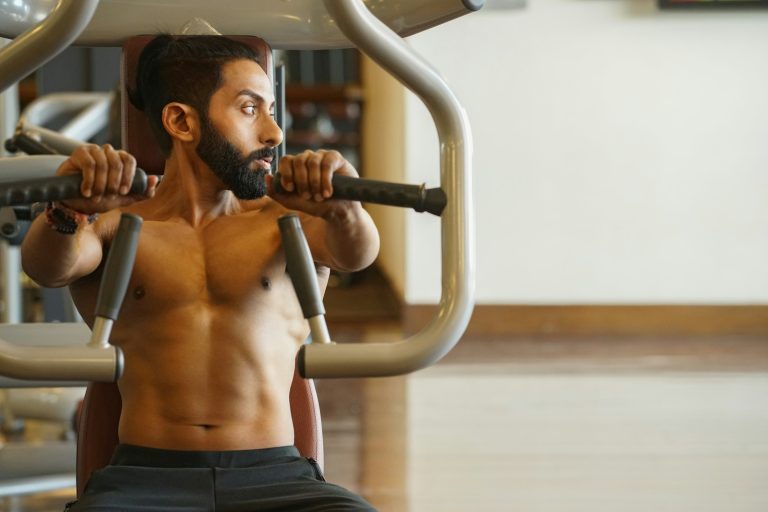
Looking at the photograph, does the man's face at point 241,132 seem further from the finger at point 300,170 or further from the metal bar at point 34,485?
the metal bar at point 34,485

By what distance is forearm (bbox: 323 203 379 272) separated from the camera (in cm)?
113

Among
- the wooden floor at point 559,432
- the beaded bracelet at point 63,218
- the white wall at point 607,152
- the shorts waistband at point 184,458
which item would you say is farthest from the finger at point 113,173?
the white wall at point 607,152

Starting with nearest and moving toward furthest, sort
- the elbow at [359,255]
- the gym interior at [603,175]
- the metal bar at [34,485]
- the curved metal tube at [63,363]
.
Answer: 1. the curved metal tube at [63,363]
2. the elbow at [359,255]
3. the metal bar at [34,485]
4. the gym interior at [603,175]

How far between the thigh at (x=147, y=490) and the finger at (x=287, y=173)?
0.32 metres

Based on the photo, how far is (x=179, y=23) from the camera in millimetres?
1352

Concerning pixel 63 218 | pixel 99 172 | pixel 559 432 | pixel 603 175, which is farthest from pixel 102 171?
pixel 603 175

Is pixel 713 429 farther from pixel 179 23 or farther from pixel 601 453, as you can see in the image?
pixel 179 23

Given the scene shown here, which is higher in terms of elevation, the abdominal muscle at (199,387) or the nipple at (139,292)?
the nipple at (139,292)

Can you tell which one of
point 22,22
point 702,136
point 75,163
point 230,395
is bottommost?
point 230,395

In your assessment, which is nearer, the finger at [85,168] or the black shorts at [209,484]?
the finger at [85,168]

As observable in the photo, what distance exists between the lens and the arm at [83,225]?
3.17 feet

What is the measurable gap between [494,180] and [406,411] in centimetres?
149

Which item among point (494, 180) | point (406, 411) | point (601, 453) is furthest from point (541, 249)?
point (601, 453)

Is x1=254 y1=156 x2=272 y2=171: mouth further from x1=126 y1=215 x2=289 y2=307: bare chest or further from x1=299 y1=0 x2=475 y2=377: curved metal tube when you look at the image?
x1=299 y1=0 x2=475 y2=377: curved metal tube
